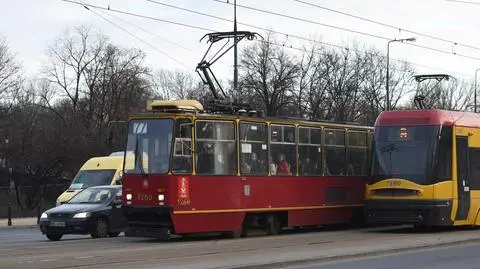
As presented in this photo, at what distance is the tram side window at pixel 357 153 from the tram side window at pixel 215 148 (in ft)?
17.4

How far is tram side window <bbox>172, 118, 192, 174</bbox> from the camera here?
688 inches

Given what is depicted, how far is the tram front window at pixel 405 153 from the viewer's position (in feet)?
66.2

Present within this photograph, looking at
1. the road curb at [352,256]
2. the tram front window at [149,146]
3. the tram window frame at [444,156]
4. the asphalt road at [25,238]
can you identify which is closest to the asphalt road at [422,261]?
the road curb at [352,256]

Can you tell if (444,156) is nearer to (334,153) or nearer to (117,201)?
(334,153)

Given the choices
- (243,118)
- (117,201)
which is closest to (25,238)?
(117,201)

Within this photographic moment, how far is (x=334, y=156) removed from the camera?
72.6 feet

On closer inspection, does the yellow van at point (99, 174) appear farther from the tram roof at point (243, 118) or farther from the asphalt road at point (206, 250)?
the tram roof at point (243, 118)

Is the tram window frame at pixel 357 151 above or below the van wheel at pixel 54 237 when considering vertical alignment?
above

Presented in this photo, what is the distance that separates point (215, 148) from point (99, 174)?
1090 cm

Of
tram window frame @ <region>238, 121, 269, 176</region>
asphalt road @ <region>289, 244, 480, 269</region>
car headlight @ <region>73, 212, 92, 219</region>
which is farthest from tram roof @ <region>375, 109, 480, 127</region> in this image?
car headlight @ <region>73, 212, 92, 219</region>

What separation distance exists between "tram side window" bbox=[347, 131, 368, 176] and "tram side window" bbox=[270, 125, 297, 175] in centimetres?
Result: 280

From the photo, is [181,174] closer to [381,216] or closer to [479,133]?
[381,216]

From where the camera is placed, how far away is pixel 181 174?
17.5 metres

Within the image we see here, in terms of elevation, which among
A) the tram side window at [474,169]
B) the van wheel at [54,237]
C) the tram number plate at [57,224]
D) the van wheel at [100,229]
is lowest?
the van wheel at [54,237]
